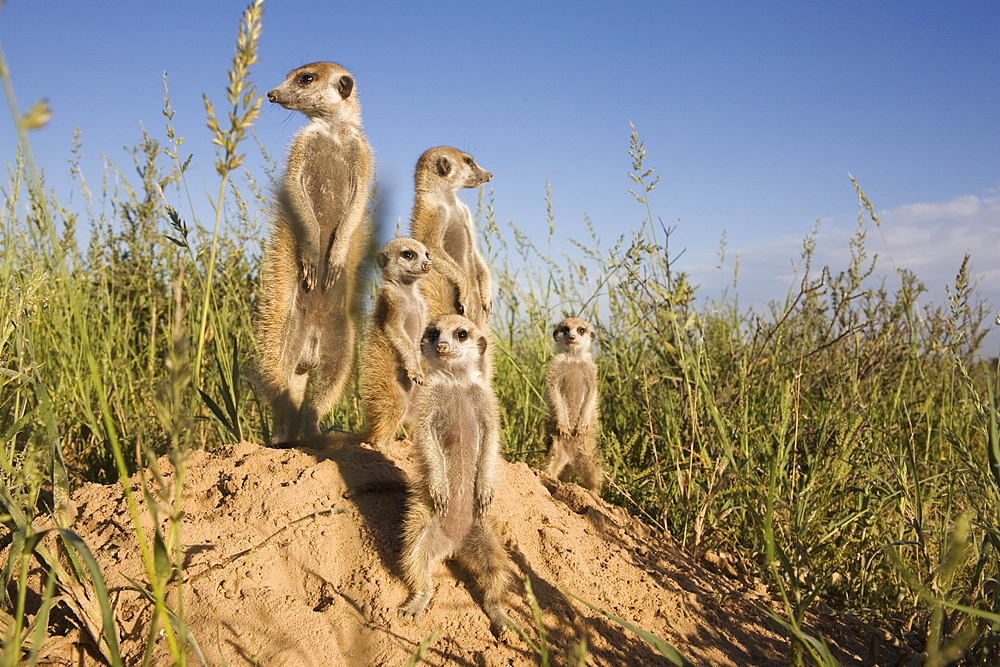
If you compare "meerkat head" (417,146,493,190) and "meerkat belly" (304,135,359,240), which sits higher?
"meerkat head" (417,146,493,190)

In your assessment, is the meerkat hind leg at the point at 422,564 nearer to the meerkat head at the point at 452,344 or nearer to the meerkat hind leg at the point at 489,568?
the meerkat hind leg at the point at 489,568

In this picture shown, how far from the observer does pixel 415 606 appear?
2.57m

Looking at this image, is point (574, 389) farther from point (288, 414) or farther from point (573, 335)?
point (288, 414)

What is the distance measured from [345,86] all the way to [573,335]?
2056 millimetres

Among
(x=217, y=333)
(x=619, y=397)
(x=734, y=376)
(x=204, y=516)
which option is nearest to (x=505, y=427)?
(x=619, y=397)

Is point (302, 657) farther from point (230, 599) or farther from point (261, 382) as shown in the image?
point (261, 382)

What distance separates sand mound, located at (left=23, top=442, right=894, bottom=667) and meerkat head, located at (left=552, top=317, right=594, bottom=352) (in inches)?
65.0

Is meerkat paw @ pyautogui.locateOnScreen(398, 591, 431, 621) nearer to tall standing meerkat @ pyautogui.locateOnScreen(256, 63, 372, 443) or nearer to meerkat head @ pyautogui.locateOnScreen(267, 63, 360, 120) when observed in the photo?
tall standing meerkat @ pyautogui.locateOnScreen(256, 63, 372, 443)

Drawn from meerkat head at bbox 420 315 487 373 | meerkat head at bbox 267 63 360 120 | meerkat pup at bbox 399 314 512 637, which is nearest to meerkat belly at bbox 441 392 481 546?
meerkat pup at bbox 399 314 512 637

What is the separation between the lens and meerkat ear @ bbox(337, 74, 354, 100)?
444 cm

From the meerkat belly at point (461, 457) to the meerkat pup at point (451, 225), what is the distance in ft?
6.38

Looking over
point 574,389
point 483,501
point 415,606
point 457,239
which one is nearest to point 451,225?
point 457,239

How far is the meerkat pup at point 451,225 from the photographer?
5.01 m

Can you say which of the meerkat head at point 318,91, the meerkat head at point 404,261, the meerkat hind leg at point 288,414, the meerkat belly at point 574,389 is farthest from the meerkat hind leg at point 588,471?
the meerkat head at point 318,91
